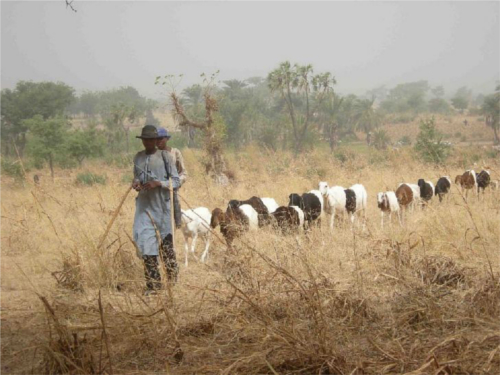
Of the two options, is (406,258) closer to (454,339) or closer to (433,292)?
(433,292)

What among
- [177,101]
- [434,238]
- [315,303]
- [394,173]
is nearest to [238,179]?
[177,101]

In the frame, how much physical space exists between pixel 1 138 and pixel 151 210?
32779 mm

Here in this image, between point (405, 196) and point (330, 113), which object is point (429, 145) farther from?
point (330, 113)

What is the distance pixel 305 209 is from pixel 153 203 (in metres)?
3.43

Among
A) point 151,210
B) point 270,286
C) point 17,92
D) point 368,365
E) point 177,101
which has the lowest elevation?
point 368,365

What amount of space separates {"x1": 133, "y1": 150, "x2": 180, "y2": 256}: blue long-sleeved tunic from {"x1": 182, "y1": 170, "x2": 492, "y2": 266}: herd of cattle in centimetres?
40

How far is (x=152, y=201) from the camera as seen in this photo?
5.72 m

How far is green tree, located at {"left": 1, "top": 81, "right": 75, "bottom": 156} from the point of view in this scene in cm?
3344

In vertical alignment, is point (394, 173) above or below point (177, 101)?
below

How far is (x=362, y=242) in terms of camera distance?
6312mm

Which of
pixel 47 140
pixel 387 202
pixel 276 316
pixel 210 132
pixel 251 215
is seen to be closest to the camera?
pixel 276 316

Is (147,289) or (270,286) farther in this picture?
(147,289)

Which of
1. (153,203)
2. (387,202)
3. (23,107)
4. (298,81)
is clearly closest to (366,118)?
(298,81)

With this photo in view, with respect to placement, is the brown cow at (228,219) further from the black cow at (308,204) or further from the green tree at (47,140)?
the green tree at (47,140)
